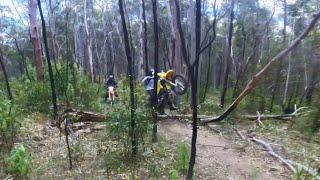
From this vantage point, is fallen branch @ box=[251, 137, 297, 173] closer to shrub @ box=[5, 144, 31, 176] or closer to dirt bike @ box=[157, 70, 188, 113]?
dirt bike @ box=[157, 70, 188, 113]

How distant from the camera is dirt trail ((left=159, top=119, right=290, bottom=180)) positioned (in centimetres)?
614

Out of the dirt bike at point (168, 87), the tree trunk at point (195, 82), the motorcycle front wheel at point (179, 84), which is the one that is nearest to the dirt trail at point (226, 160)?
the tree trunk at point (195, 82)

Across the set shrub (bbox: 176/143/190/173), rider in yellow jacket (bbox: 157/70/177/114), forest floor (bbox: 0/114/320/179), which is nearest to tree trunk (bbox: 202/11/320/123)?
forest floor (bbox: 0/114/320/179)

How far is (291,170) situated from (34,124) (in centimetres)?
590

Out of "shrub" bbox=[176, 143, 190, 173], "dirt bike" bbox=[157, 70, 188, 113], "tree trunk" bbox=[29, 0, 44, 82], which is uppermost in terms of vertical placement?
"tree trunk" bbox=[29, 0, 44, 82]

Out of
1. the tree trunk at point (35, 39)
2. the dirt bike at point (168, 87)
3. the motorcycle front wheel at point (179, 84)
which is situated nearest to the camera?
the dirt bike at point (168, 87)

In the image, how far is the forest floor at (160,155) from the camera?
5934mm

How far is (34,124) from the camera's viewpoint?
8562 mm

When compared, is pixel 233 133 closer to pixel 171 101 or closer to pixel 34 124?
pixel 171 101

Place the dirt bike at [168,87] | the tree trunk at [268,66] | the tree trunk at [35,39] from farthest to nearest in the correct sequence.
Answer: the tree trunk at [35,39], the dirt bike at [168,87], the tree trunk at [268,66]

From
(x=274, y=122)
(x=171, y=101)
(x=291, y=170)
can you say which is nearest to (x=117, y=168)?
(x=291, y=170)

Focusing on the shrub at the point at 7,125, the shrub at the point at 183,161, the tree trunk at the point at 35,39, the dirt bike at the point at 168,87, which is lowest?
the shrub at the point at 183,161

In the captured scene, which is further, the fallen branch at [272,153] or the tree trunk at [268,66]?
the tree trunk at [268,66]

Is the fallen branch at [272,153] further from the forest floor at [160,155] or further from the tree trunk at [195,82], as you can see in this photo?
the tree trunk at [195,82]
